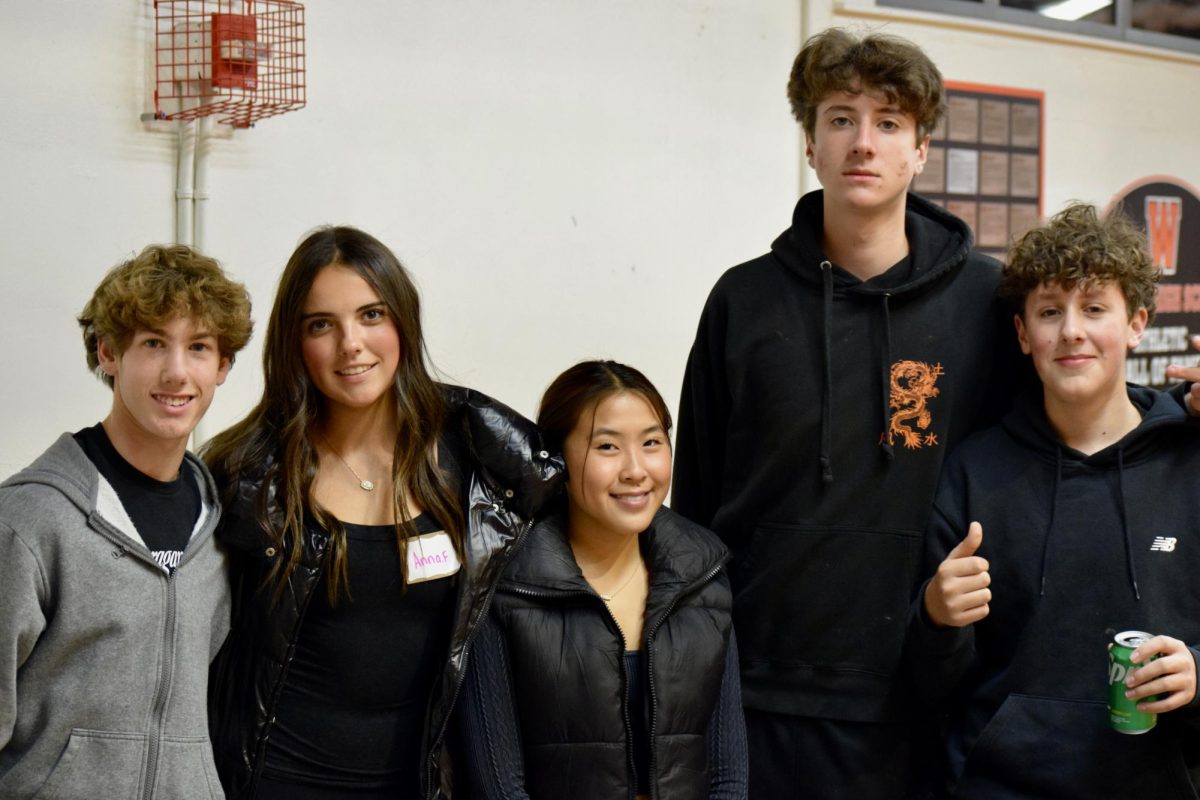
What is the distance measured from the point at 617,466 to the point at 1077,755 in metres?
0.85

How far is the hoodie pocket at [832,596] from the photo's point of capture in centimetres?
205

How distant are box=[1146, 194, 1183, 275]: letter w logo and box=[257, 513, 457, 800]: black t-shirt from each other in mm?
4113

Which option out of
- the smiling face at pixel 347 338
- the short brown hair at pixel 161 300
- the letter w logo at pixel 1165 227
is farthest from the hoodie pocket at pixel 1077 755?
the letter w logo at pixel 1165 227

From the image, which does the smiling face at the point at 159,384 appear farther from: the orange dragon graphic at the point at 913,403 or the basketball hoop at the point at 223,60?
the basketball hoop at the point at 223,60

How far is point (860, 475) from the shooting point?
2072 mm

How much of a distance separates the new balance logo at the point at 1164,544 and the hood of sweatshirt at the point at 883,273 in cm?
44

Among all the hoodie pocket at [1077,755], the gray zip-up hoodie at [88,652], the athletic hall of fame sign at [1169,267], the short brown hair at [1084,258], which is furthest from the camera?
the athletic hall of fame sign at [1169,267]

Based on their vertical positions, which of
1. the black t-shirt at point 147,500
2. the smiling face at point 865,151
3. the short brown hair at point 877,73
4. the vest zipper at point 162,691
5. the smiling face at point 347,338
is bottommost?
the vest zipper at point 162,691

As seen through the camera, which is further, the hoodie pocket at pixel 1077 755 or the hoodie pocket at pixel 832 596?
the hoodie pocket at pixel 832 596

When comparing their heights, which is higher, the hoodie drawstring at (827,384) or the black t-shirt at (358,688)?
the hoodie drawstring at (827,384)

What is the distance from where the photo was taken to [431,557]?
1896 millimetres

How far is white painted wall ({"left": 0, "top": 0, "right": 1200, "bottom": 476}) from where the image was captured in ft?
9.55

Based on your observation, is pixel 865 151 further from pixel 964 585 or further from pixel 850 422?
pixel 964 585

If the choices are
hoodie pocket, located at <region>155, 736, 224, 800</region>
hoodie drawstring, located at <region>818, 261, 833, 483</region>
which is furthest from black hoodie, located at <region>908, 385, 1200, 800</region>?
hoodie pocket, located at <region>155, 736, 224, 800</region>
